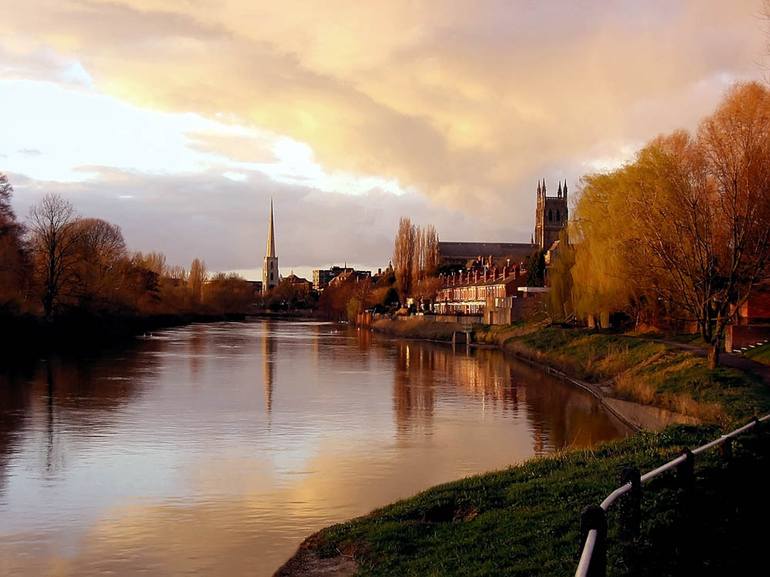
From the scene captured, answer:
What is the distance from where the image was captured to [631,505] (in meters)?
7.70

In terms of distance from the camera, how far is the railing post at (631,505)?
23.8 ft

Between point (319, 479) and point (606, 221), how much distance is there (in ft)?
98.4

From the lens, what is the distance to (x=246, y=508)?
15180mm

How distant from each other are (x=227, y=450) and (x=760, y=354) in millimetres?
20644

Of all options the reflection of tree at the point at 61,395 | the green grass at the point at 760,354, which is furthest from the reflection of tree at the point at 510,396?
the reflection of tree at the point at 61,395

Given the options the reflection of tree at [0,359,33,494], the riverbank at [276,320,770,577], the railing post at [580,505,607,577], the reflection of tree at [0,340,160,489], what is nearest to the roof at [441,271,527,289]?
the reflection of tree at [0,340,160,489]

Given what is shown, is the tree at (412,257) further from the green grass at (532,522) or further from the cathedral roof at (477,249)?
the green grass at (532,522)

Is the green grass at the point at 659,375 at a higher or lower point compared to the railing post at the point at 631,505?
lower

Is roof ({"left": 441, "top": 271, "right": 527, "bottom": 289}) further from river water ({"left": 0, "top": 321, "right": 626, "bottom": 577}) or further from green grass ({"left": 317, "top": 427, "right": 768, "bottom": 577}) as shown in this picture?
green grass ({"left": 317, "top": 427, "right": 768, "bottom": 577})

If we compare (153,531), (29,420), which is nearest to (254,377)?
(29,420)

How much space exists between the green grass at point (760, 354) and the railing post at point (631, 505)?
23234mm

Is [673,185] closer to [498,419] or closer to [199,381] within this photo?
[498,419]

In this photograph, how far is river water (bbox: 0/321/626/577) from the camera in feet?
43.1

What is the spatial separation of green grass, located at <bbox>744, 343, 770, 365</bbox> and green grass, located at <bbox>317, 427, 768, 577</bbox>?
640 inches
